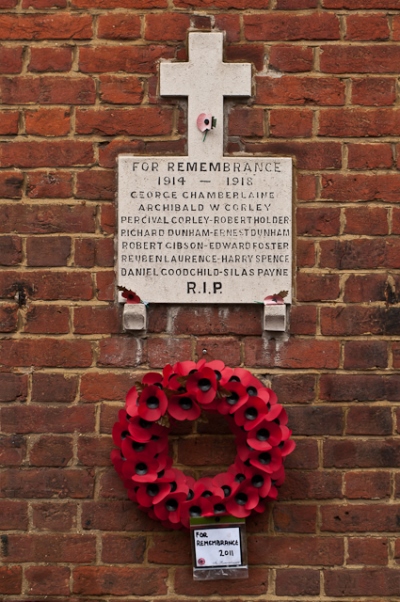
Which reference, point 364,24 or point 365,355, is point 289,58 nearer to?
point 364,24

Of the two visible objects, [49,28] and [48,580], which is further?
[49,28]

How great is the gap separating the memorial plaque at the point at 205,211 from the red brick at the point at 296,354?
162mm

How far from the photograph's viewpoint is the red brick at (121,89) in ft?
9.81

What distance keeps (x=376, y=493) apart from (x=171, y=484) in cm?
70

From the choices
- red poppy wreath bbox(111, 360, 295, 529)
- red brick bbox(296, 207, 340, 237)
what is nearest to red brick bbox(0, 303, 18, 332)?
red poppy wreath bbox(111, 360, 295, 529)

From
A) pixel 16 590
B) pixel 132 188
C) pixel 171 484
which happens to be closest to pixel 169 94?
pixel 132 188

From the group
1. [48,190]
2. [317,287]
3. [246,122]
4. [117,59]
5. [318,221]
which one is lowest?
[317,287]

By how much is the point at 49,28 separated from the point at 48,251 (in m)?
0.79

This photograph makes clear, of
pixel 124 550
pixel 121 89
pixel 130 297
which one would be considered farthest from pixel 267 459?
pixel 121 89

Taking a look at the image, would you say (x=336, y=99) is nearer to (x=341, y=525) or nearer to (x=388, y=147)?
(x=388, y=147)

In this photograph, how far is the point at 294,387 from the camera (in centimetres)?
292

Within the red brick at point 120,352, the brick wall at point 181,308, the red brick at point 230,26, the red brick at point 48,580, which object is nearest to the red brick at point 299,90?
the brick wall at point 181,308

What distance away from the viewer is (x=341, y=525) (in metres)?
2.88

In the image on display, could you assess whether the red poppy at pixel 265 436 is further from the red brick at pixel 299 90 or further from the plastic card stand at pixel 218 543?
the red brick at pixel 299 90
